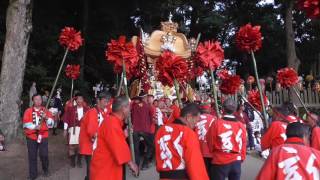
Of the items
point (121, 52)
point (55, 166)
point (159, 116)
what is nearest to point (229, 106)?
point (121, 52)

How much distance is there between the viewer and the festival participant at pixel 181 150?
17.9ft

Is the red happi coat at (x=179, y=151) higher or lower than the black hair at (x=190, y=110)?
lower

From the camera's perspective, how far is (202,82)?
67.6 ft

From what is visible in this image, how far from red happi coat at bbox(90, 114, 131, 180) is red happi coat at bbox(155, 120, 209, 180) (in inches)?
20.1

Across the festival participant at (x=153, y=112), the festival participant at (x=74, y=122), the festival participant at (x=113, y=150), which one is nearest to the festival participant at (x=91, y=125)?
the festival participant at (x=113, y=150)

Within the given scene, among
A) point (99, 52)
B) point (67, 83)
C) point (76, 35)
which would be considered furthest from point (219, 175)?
point (99, 52)

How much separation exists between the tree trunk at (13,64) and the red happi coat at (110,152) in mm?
9619

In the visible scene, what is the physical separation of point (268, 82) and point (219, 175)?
1424 centimetres

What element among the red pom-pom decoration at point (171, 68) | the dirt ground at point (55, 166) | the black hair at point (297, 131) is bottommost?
the dirt ground at point (55, 166)

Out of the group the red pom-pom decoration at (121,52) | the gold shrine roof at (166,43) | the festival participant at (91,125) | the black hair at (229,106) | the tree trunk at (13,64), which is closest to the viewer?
the black hair at (229,106)

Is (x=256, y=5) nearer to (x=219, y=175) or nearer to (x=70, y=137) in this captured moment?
(x=70, y=137)

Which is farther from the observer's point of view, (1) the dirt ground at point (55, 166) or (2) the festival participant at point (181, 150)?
(1) the dirt ground at point (55, 166)

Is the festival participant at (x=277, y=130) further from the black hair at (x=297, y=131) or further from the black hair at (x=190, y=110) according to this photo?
the black hair at (x=297, y=131)

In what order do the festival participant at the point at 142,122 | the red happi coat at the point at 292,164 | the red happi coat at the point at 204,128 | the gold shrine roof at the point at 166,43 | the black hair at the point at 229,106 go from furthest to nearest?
1. the gold shrine roof at the point at 166,43
2. the festival participant at the point at 142,122
3. the red happi coat at the point at 204,128
4. the black hair at the point at 229,106
5. the red happi coat at the point at 292,164
